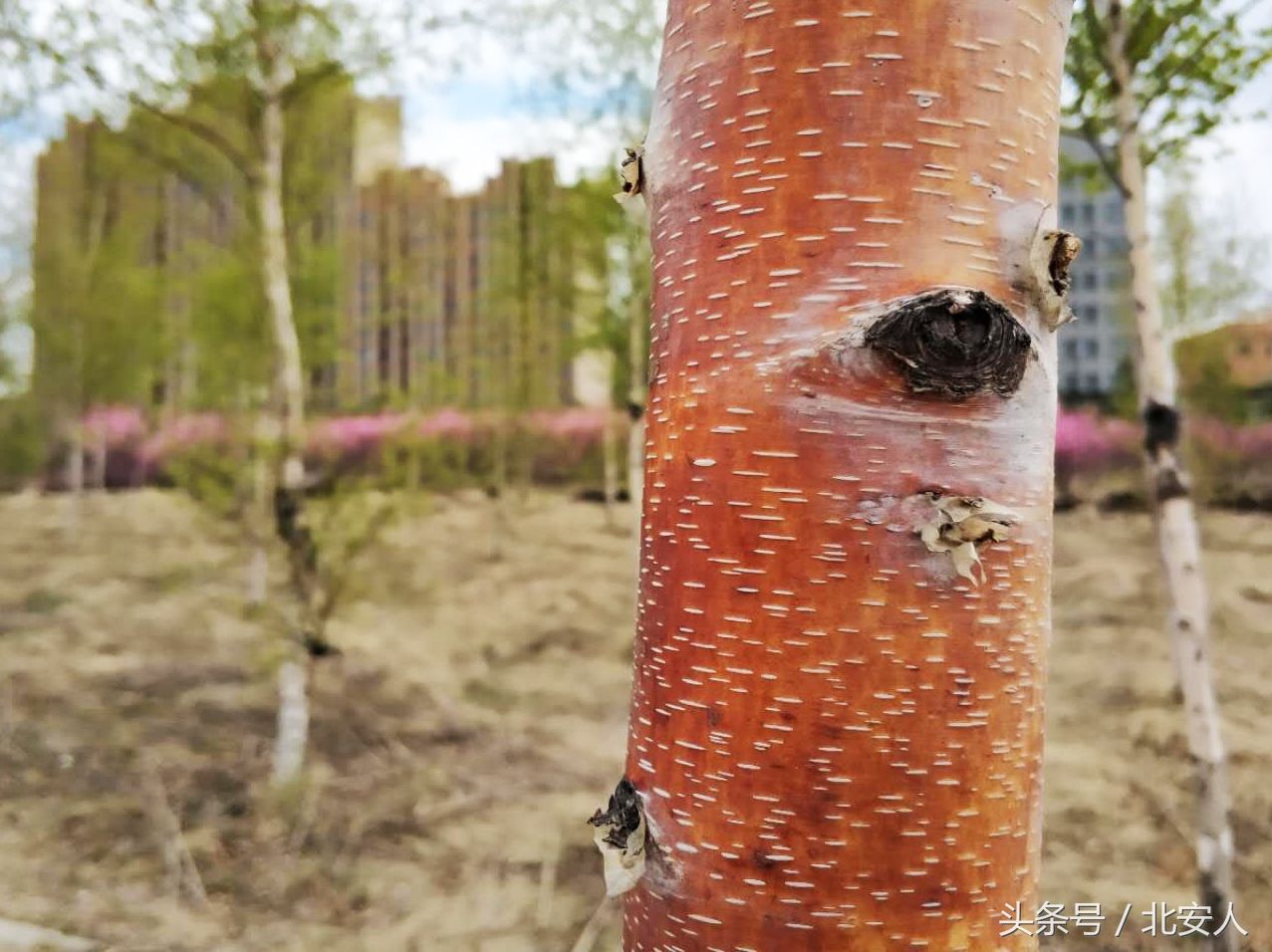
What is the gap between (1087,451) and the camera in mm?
12336

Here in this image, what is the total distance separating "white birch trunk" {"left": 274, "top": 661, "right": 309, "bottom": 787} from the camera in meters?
4.59

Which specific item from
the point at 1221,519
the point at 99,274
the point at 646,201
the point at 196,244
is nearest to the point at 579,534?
the point at 196,244

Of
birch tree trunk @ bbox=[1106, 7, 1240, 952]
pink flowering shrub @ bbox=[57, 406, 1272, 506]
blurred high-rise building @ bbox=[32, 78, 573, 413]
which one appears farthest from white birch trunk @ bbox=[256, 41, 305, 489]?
birch tree trunk @ bbox=[1106, 7, 1240, 952]

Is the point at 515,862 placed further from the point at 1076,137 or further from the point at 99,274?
the point at 99,274

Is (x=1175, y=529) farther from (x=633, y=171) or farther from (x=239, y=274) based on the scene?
(x=239, y=274)

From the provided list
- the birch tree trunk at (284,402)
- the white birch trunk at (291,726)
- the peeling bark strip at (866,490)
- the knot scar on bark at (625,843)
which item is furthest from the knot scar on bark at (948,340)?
the white birch trunk at (291,726)

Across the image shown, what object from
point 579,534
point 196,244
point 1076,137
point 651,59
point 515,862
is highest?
point 651,59

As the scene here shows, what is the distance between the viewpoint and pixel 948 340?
66cm

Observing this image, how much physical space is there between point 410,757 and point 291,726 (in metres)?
1.01

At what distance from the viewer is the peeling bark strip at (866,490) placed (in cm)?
66

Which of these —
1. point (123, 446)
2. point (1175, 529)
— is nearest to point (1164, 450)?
point (1175, 529)

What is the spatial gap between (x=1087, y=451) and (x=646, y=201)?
13016 mm

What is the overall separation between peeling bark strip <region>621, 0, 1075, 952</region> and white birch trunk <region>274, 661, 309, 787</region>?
4368 mm

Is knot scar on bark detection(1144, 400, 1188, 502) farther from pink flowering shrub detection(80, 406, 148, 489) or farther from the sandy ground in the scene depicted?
pink flowering shrub detection(80, 406, 148, 489)
